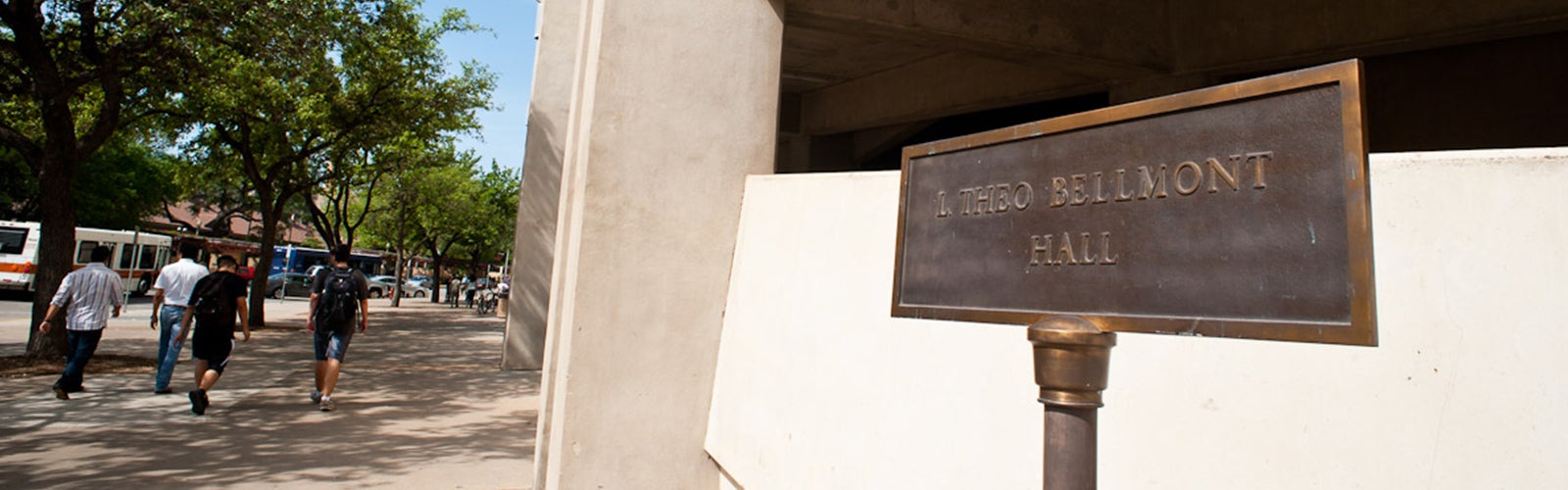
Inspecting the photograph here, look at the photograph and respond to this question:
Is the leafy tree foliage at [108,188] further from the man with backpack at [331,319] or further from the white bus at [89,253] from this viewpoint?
the man with backpack at [331,319]

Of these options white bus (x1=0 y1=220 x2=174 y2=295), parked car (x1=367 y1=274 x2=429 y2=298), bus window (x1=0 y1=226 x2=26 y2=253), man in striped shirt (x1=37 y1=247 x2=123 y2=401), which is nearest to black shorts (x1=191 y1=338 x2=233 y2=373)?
man in striped shirt (x1=37 y1=247 x2=123 y2=401)

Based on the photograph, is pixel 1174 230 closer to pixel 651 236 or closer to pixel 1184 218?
pixel 1184 218

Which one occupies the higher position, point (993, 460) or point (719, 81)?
point (719, 81)

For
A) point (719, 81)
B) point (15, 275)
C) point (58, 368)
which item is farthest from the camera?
point (15, 275)

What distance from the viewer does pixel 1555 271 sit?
2.13 metres

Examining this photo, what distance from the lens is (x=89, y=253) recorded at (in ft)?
88.3

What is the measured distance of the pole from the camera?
1.69 meters

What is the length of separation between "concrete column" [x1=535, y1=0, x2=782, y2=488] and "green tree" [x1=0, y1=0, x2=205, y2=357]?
26.8ft

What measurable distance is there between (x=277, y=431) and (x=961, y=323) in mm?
6004

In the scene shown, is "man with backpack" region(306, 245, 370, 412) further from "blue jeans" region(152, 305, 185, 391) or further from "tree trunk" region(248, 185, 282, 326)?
"tree trunk" region(248, 185, 282, 326)

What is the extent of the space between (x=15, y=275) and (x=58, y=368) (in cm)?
1986

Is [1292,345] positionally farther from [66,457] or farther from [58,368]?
[58,368]

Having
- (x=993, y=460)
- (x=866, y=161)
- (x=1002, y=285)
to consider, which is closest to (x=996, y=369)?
(x=993, y=460)

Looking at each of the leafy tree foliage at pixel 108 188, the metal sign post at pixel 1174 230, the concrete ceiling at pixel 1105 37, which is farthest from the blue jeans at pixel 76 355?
the leafy tree foliage at pixel 108 188
